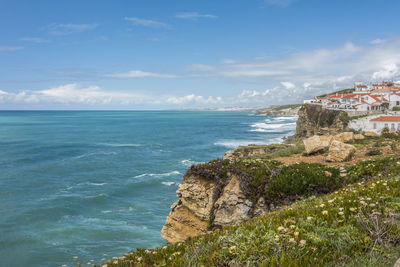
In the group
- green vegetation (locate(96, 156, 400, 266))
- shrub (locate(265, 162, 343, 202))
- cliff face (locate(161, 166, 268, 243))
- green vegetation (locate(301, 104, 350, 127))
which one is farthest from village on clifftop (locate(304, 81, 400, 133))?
green vegetation (locate(96, 156, 400, 266))

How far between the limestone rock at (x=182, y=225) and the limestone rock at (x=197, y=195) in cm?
30

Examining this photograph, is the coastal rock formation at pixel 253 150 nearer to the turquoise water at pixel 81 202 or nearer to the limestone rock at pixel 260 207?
the turquoise water at pixel 81 202

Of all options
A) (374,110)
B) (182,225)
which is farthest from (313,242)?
(374,110)

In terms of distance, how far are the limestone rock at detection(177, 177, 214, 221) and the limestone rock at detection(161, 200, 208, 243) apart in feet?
0.99

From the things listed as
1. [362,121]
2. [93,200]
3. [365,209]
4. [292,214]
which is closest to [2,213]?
[93,200]

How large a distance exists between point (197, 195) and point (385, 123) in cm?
3492

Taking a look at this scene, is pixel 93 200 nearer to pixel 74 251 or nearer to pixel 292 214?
pixel 74 251

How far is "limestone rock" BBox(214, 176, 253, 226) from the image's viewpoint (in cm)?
1299

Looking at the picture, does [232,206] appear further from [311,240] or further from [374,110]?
[374,110]

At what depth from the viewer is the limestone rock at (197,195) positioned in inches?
581

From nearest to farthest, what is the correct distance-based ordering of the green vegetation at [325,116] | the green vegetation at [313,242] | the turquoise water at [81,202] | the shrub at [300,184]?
the green vegetation at [313,242]
the shrub at [300,184]
the turquoise water at [81,202]
the green vegetation at [325,116]

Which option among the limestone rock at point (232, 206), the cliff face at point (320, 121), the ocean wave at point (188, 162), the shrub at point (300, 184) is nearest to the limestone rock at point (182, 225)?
the limestone rock at point (232, 206)

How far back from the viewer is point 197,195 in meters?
15.0

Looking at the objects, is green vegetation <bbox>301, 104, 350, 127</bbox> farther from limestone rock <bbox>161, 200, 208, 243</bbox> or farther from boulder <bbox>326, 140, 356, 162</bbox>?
limestone rock <bbox>161, 200, 208, 243</bbox>
